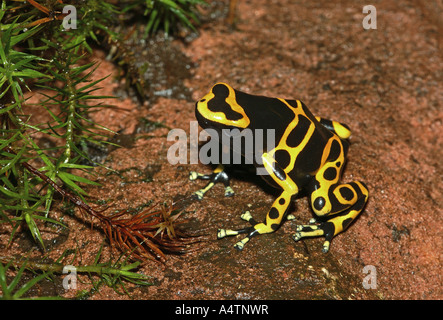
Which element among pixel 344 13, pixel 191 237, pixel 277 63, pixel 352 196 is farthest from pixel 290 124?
pixel 344 13

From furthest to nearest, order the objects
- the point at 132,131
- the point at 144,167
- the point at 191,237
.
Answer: the point at 132,131 < the point at 144,167 < the point at 191,237

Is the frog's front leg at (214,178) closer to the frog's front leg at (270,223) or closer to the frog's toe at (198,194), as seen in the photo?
the frog's toe at (198,194)

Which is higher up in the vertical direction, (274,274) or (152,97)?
(152,97)

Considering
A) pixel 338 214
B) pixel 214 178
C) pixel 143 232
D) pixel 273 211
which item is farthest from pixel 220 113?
pixel 338 214

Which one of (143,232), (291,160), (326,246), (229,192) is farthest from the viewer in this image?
(229,192)

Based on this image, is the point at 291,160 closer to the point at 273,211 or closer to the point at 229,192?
the point at 273,211
